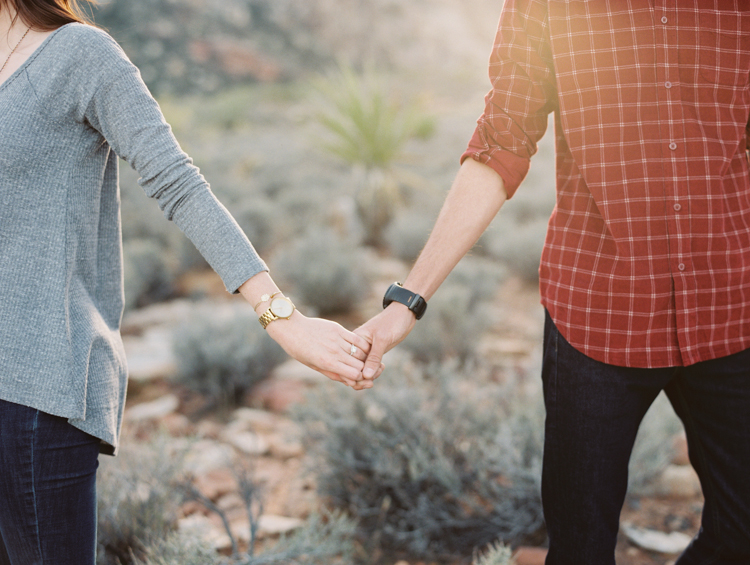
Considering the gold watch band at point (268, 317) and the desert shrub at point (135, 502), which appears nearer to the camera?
the gold watch band at point (268, 317)

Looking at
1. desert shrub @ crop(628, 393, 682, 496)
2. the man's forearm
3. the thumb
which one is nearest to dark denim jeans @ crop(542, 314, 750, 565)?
the man's forearm

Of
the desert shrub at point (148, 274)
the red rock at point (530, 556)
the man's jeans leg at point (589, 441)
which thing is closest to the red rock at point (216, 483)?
the red rock at point (530, 556)

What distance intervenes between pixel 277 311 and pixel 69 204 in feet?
1.50

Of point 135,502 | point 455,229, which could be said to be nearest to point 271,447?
point 135,502

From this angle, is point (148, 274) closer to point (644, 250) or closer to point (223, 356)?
point (223, 356)

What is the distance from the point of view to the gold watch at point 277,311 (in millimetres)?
1226

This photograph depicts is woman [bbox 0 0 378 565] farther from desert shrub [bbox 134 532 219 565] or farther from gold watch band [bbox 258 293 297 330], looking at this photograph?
desert shrub [bbox 134 532 219 565]

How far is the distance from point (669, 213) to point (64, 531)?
1.37m

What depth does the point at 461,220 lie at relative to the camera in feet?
4.43

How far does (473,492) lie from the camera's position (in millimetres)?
2387

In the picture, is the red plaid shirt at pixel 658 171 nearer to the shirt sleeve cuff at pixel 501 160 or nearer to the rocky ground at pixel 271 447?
the shirt sleeve cuff at pixel 501 160

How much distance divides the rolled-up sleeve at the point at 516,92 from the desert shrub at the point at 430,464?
1.23 m

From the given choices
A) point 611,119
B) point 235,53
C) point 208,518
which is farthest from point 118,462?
point 235,53

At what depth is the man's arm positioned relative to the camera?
4.43 feet
